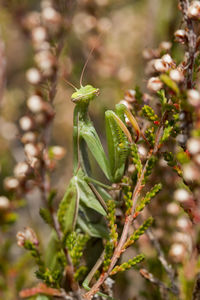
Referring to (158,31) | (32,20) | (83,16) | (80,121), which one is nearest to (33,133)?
(80,121)

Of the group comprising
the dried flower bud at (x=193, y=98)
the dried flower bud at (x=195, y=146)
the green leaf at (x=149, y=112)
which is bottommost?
the dried flower bud at (x=195, y=146)

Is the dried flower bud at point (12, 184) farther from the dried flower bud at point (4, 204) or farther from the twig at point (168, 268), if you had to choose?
the twig at point (168, 268)

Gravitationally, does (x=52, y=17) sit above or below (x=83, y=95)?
above

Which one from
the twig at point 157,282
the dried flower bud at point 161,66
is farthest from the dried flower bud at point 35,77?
the twig at point 157,282

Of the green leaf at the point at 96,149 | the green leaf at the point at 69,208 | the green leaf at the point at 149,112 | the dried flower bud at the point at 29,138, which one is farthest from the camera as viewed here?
the dried flower bud at the point at 29,138

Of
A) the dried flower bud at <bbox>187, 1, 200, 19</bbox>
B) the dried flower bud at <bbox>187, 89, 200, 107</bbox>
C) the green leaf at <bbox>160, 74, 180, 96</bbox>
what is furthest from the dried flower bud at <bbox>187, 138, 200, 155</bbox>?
the dried flower bud at <bbox>187, 1, 200, 19</bbox>

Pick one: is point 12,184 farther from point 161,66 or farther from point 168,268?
point 161,66

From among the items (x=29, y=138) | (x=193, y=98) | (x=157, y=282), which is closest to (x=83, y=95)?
(x=29, y=138)

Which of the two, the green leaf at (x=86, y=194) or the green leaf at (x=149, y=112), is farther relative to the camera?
the green leaf at (x=86, y=194)

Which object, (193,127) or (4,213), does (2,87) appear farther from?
(193,127)
